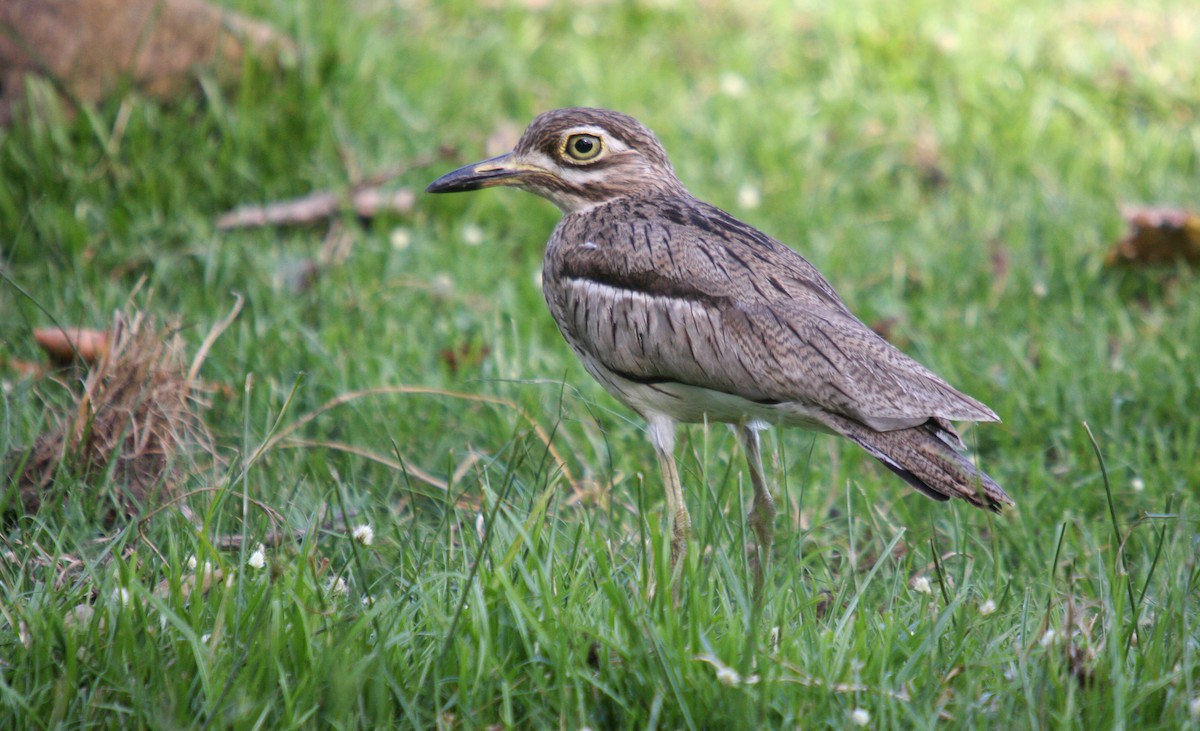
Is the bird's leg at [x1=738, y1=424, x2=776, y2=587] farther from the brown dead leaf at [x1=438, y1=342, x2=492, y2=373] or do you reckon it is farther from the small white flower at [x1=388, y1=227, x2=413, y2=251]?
the small white flower at [x1=388, y1=227, x2=413, y2=251]

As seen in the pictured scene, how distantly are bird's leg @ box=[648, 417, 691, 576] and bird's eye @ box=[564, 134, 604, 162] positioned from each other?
34.5 inches

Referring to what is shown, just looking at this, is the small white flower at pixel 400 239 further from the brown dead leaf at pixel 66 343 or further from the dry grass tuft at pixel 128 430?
the dry grass tuft at pixel 128 430

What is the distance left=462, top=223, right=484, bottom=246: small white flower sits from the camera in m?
6.01

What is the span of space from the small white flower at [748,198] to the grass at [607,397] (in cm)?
6

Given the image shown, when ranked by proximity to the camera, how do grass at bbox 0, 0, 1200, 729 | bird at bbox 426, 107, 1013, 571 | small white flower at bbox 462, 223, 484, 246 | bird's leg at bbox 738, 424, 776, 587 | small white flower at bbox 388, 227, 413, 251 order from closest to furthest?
grass at bbox 0, 0, 1200, 729 → bird at bbox 426, 107, 1013, 571 → bird's leg at bbox 738, 424, 776, 587 → small white flower at bbox 388, 227, 413, 251 → small white flower at bbox 462, 223, 484, 246

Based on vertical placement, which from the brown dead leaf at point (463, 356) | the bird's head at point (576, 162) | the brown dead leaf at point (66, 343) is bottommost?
the brown dead leaf at point (463, 356)

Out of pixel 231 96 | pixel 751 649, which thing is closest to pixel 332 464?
pixel 751 649

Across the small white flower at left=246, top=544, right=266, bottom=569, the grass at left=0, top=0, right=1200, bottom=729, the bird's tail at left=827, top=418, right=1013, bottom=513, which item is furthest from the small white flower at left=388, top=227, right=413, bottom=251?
the bird's tail at left=827, top=418, right=1013, bottom=513

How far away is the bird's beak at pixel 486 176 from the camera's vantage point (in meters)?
4.00

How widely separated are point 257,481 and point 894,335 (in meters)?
2.61

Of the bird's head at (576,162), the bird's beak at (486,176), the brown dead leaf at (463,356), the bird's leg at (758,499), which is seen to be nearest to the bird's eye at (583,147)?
the bird's head at (576,162)

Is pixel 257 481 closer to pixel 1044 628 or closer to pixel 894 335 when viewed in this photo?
pixel 1044 628

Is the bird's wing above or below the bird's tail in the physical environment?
above

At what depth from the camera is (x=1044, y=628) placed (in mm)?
3002
